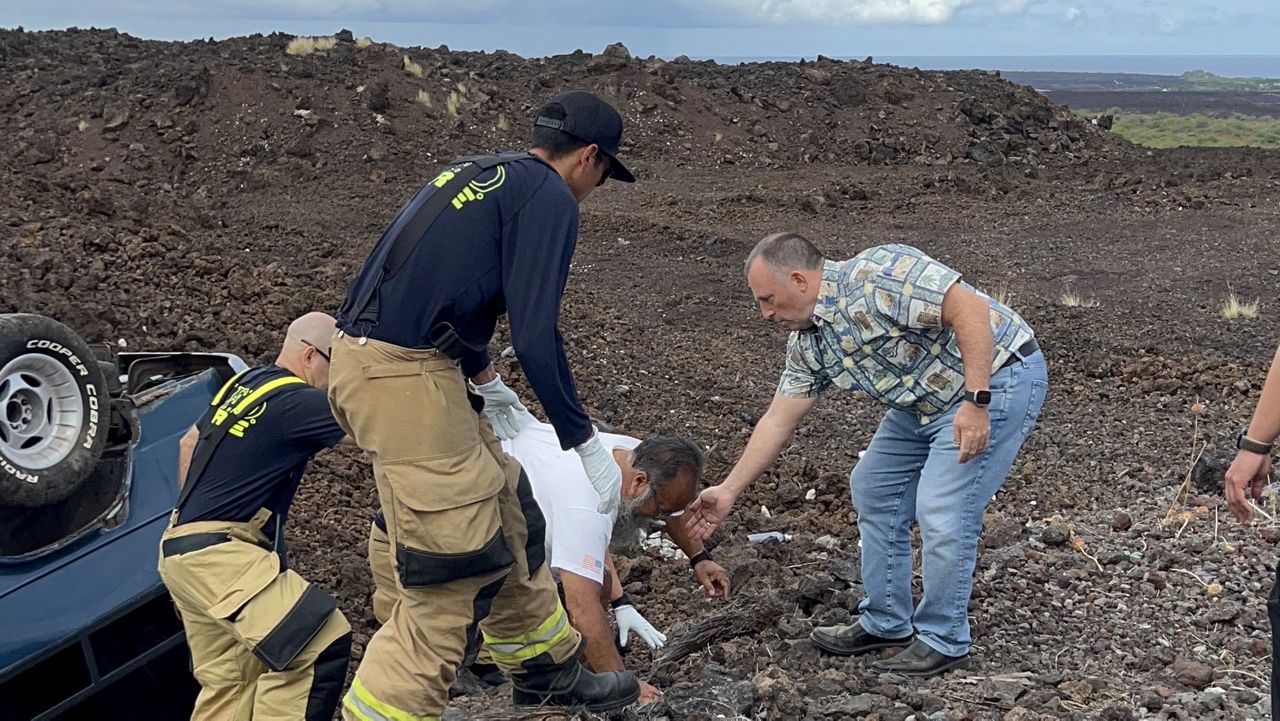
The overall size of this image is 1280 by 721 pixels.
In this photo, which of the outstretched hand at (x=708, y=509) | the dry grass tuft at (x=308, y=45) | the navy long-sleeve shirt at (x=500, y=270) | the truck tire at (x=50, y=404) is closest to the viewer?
the navy long-sleeve shirt at (x=500, y=270)

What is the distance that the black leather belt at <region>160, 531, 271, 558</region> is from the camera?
11.4 ft

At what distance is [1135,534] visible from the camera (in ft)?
18.1

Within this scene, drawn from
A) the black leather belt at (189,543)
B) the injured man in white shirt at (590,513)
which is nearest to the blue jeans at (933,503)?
the injured man in white shirt at (590,513)

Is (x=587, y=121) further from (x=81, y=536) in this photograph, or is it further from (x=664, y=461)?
(x=81, y=536)

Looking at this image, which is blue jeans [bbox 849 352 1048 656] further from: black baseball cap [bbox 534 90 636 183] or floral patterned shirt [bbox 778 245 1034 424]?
black baseball cap [bbox 534 90 636 183]

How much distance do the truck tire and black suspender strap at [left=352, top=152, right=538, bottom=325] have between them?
101cm

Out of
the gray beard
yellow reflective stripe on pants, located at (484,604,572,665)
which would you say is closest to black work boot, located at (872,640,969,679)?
the gray beard

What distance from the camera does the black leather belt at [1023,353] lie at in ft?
13.4

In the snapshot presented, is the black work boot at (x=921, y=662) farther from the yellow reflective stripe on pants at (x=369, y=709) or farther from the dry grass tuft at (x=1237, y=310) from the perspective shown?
the dry grass tuft at (x=1237, y=310)

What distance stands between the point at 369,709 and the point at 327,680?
0.25 meters

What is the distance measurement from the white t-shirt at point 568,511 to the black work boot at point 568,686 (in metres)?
0.30

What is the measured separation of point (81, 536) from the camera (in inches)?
136

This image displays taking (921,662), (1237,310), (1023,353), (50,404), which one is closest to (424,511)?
(50,404)

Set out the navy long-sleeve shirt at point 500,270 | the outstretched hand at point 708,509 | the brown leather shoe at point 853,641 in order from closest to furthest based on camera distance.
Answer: the navy long-sleeve shirt at point 500,270
the outstretched hand at point 708,509
the brown leather shoe at point 853,641
